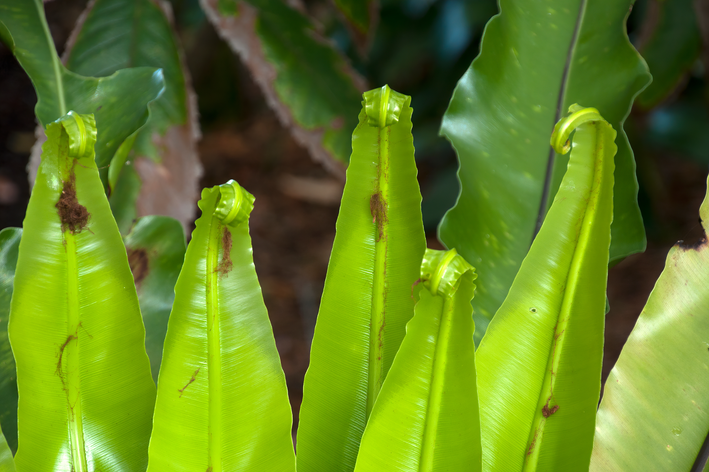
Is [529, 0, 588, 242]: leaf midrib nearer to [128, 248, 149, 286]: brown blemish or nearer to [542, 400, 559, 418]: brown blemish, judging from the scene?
[542, 400, 559, 418]: brown blemish

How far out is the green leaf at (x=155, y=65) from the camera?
2.02 feet

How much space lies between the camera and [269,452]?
26cm

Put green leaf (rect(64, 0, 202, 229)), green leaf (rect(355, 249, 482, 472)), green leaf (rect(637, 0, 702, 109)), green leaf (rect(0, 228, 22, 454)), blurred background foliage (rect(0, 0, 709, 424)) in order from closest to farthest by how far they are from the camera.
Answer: green leaf (rect(355, 249, 482, 472)) < green leaf (rect(0, 228, 22, 454)) < green leaf (rect(64, 0, 202, 229)) < green leaf (rect(637, 0, 702, 109)) < blurred background foliage (rect(0, 0, 709, 424))

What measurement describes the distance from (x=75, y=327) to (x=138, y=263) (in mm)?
114

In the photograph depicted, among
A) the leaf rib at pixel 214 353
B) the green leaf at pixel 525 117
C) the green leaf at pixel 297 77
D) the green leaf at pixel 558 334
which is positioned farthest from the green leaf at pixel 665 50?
the leaf rib at pixel 214 353

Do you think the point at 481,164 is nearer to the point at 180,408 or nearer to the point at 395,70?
the point at 180,408

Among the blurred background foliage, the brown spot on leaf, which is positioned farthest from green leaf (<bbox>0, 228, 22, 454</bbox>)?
the blurred background foliage

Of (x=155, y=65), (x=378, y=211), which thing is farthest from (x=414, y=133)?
(x=378, y=211)

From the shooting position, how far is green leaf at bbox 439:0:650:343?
36 cm

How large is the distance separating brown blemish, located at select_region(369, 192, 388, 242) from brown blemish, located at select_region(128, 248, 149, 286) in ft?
0.57

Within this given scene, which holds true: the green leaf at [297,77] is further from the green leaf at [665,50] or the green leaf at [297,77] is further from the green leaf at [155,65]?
the green leaf at [665,50]

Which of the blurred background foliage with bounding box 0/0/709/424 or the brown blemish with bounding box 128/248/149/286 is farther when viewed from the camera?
the blurred background foliage with bounding box 0/0/709/424

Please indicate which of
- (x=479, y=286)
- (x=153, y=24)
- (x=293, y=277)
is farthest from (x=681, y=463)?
(x=293, y=277)

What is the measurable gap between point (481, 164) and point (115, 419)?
0.26 meters
